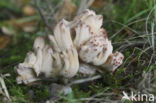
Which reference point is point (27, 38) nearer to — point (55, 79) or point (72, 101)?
point (55, 79)

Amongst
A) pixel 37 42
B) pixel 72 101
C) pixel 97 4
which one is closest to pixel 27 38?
pixel 97 4

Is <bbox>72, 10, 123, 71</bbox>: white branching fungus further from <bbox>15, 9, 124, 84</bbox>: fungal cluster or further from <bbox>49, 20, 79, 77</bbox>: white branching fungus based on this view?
<bbox>49, 20, 79, 77</bbox>: white branching fungus

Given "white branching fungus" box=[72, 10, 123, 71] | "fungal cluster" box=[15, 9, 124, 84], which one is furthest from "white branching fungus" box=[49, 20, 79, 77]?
"white branching fungus" box=[72, 10, 123, 71]

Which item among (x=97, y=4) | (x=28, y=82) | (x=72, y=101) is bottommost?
(x=72, y=101)

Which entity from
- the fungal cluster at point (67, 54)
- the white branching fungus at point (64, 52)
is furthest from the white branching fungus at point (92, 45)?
the white branching fungus at point (64, 52)

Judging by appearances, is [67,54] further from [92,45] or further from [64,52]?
[92,45]

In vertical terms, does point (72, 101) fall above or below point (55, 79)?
below

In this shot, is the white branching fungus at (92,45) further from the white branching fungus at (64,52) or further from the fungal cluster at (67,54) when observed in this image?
the white branching fungus at (64,52)

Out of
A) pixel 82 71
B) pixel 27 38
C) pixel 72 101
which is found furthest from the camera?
pixel 27 38
